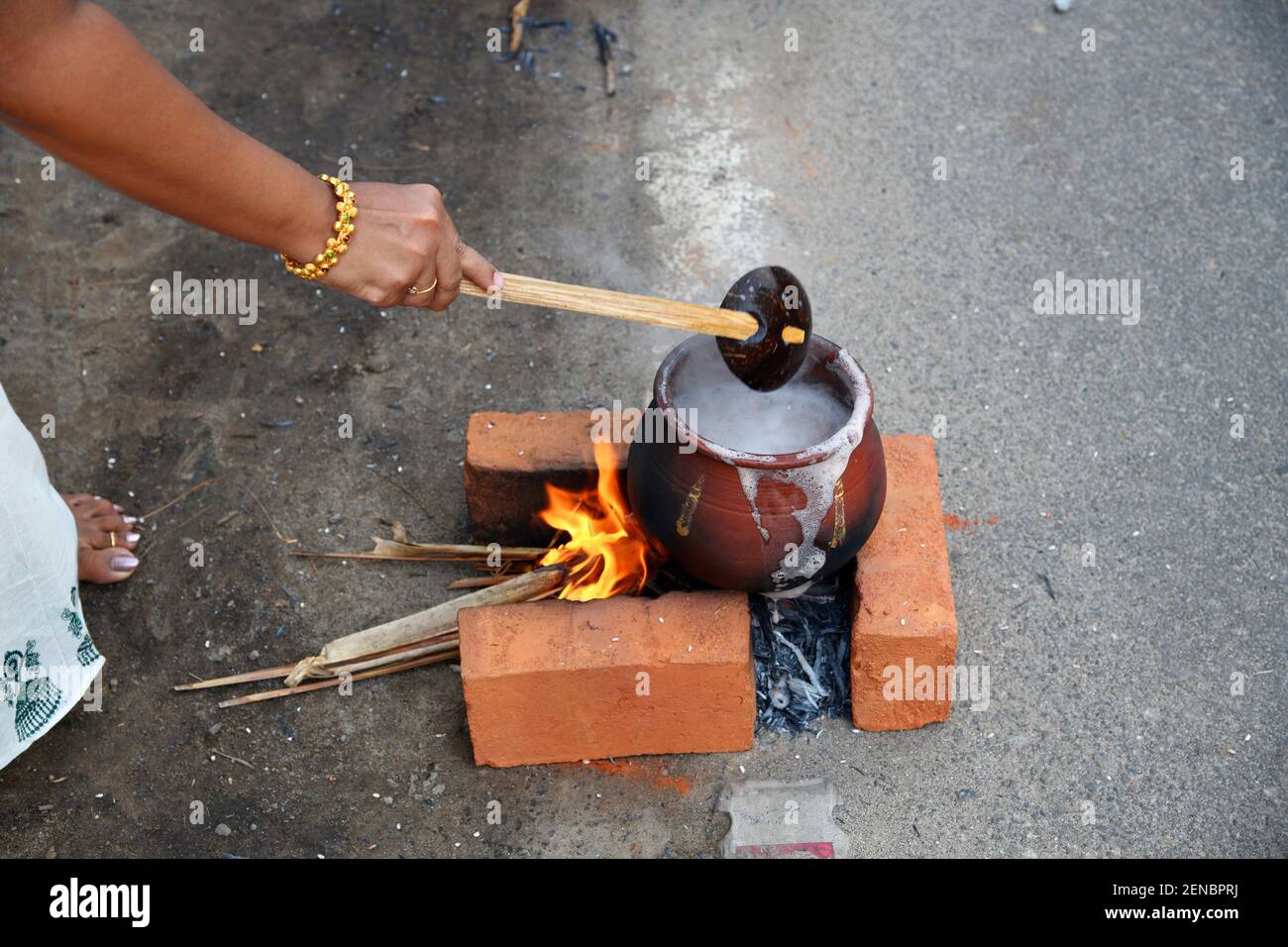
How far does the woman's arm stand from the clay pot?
0.70 meters

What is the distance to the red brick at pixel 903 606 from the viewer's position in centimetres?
342

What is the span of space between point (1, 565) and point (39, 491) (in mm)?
271

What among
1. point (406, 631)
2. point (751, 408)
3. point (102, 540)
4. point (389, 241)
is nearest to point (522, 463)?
point (406, 631)

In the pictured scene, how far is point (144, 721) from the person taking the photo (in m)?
3.72

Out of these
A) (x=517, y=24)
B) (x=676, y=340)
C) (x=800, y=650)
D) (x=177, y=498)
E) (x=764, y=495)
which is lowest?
(x=800, y=650)

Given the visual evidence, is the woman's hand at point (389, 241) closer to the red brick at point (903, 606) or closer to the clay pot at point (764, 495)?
the clay pot at point (764, 495)

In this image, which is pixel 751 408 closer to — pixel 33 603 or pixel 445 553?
pixel 445 553

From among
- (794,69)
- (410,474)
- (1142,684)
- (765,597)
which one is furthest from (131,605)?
(794,69)

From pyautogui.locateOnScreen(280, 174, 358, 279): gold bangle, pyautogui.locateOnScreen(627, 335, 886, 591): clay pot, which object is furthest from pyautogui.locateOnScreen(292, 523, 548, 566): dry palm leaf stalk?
pyautogui.locateOnScreen(280, 174, 358, 279): gold bangle

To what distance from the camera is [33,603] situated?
3.35 metres

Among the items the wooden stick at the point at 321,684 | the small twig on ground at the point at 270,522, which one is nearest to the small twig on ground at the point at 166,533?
the small twig on ground at the point at 270,522

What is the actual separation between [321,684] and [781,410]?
1.70m

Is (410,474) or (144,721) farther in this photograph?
(410,474)
